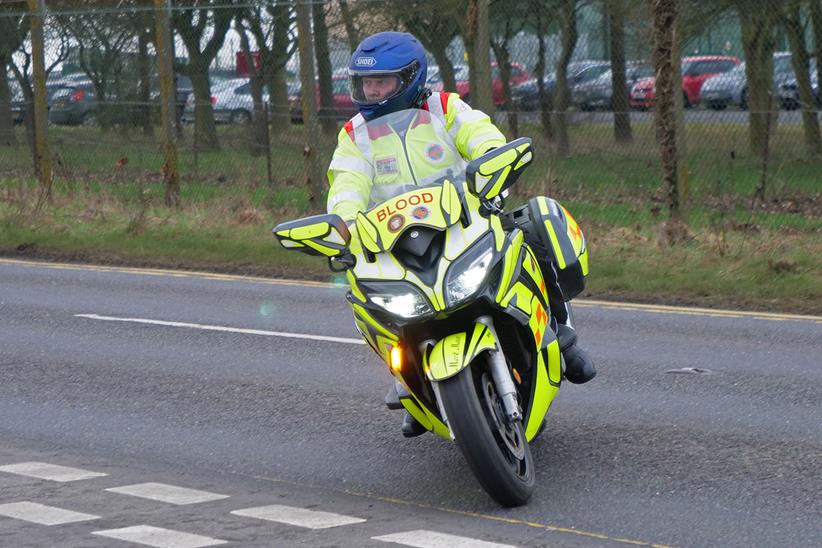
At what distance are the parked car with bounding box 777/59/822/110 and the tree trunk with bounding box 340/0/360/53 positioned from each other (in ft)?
17.6

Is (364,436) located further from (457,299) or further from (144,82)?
(144,82)

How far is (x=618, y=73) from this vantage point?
19.8m

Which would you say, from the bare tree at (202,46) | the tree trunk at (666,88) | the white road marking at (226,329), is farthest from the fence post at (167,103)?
the white road marking at (226,329)

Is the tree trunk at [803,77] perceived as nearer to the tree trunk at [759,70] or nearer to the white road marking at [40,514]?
the tree trunk at [759,70]

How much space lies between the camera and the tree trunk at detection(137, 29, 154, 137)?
2059cm

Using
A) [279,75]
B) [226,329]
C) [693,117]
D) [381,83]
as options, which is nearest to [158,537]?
[381,83]

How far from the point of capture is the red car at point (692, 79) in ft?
57.9

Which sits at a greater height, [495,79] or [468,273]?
[495,79]

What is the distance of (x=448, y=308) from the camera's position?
6.09 metres

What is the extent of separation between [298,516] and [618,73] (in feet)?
46.7

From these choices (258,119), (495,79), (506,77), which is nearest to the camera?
(495,79)

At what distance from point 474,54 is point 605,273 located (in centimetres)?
469

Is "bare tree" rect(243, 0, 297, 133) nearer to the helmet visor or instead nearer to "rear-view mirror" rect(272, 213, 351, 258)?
the helmet visor

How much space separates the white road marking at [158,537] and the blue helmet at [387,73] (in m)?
1.99
